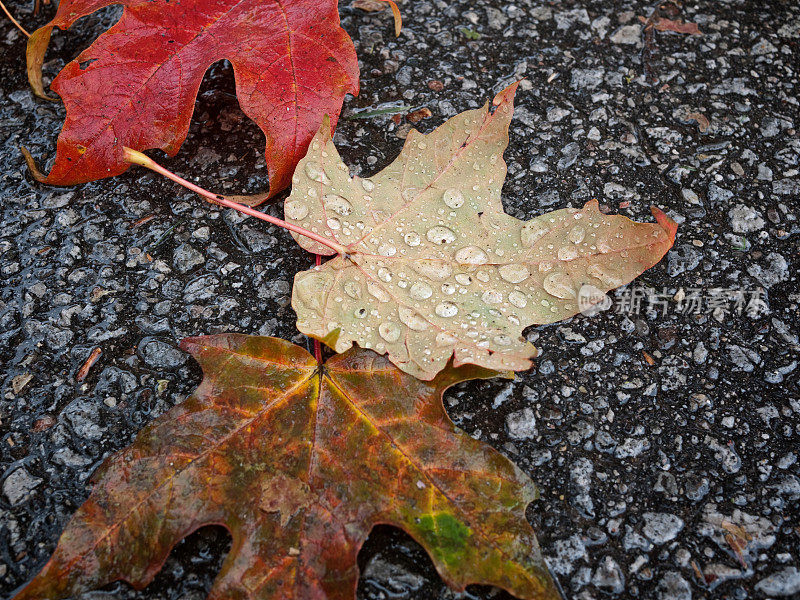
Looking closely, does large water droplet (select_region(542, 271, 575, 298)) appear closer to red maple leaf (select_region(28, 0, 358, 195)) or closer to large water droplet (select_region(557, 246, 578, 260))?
large water droplet (select_region(557, 246, 578, 260))

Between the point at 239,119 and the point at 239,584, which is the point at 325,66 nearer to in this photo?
the point at 239,119

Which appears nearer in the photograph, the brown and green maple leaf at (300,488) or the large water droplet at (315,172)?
the brown and green maple leaf at (300,488)

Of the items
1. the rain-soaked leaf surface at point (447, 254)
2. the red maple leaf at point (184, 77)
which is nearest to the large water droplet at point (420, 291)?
the rain-soaked leaf surface at point (447, 254)

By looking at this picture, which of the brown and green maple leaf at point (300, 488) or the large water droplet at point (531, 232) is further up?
the large water droplet at point (531, 232)

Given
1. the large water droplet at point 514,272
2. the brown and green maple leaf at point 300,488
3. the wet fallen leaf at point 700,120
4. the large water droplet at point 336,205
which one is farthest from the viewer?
the wet fallen leaf at point 700,120

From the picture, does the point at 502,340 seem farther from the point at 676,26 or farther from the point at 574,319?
the point at 676,26

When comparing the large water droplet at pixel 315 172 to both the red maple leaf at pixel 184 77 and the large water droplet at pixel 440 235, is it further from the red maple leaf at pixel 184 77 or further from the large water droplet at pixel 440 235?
the large water droplet at pixel 440 235

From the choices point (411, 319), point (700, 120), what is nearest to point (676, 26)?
point (700, 120)

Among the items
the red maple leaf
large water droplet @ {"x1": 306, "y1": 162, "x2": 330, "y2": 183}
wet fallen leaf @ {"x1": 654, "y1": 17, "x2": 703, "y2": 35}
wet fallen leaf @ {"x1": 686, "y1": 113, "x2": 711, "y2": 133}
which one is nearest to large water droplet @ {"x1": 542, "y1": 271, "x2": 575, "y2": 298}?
large water droplet @ {"x1": 306, "y1": 162, "x2": 330, "y2": 183}
